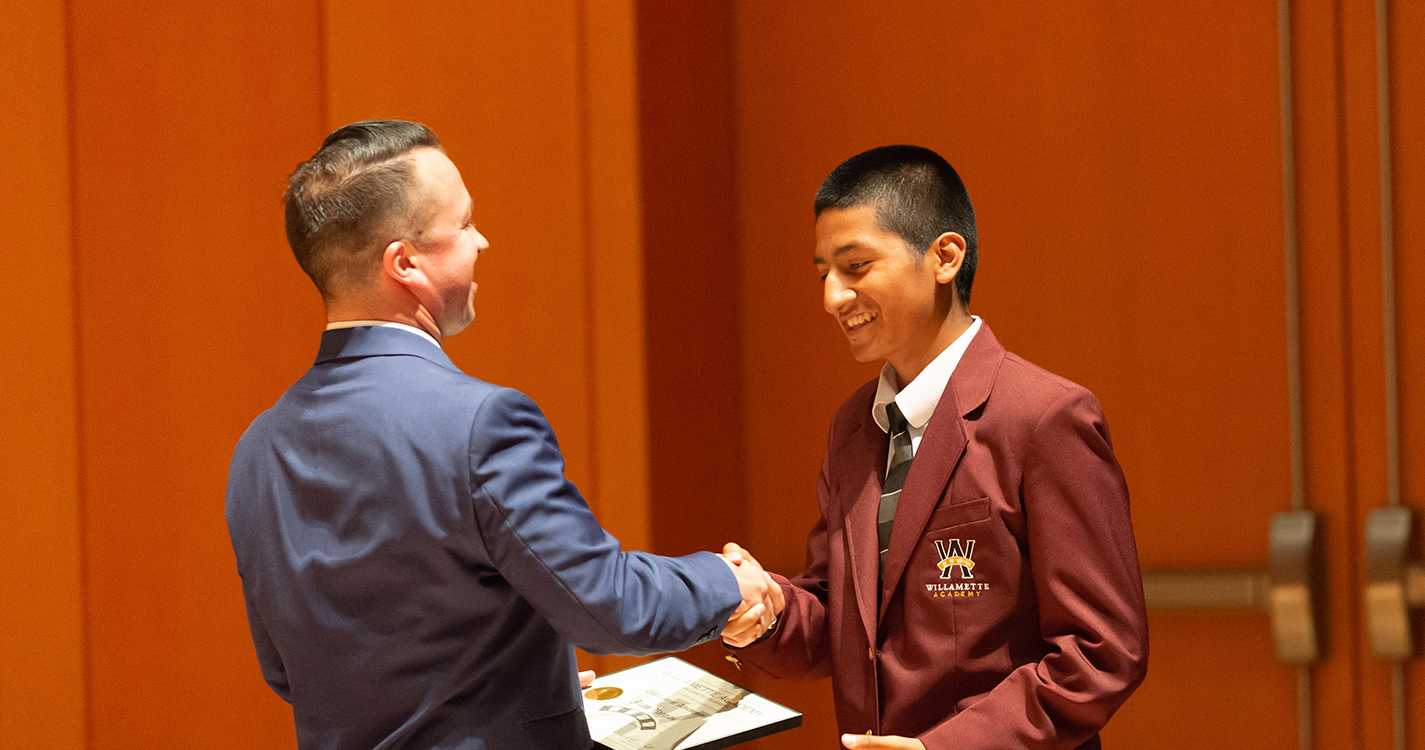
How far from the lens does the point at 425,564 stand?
4.43 ft

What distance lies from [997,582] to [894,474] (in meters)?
0.24

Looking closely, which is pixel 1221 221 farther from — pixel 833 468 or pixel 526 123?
pixel 526 123

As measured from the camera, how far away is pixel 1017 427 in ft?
5.18

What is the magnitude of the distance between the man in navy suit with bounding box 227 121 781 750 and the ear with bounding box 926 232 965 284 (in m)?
Answer: 0.59

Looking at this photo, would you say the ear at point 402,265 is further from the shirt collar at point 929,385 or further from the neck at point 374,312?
the shirt collar at point 929,385

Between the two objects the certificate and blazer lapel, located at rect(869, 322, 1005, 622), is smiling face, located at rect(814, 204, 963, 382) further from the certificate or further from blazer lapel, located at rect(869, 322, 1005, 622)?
the certificate

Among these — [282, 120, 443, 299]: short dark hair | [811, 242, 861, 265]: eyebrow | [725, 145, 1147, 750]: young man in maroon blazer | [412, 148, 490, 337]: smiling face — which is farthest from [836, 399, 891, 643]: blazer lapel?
[282, 120, 443, 299]: short dark hair

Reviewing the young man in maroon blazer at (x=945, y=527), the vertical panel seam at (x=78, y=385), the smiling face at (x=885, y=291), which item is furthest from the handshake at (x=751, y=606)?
the vertical panel seam at (x=78, y=385)

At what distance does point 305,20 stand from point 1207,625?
2.36 m

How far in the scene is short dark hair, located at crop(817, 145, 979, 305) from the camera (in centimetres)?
175

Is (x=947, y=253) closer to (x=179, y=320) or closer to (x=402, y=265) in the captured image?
(x=402, y=265)

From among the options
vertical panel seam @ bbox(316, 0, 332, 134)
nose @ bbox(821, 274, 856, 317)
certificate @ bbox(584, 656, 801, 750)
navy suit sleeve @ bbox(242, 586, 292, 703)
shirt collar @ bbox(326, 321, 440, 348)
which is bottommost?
certificate @ bbox(584, 656, 801, 750)

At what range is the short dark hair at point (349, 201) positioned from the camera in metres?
1.43

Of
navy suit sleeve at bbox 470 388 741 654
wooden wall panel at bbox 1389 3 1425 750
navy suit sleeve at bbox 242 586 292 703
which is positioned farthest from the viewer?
wooden wall panel at bbox 1389 3 1425 750
